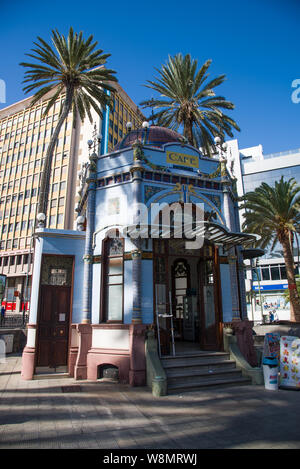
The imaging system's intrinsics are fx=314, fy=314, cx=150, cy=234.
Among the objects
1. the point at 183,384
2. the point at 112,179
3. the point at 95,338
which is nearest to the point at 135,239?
the point at 112,179

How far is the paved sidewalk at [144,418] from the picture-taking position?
223 inches

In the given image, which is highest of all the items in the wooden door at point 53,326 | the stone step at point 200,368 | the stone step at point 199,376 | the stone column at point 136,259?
the stone column at point 136,259

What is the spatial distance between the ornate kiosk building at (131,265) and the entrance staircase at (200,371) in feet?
1.77

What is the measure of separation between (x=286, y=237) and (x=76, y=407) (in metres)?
20.2

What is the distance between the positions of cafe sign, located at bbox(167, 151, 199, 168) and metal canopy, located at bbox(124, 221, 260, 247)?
322 cm

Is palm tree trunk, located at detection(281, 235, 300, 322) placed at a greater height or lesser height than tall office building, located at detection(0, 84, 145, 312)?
lesser

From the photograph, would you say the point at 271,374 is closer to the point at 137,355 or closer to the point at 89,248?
the point at 137,355

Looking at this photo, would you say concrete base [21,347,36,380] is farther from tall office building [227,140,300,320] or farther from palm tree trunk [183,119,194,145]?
tall office building [227,140,300,320]

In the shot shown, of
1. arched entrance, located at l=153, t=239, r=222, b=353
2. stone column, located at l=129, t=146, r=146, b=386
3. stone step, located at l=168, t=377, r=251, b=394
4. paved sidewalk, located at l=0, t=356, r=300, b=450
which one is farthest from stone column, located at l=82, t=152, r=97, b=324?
stone step, located at l=168, t=377, r=251, b=394

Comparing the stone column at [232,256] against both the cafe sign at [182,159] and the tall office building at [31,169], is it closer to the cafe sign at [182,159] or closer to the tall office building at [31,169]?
the cafe sign at [182,159]

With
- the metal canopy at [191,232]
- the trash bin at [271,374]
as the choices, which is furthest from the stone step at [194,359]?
the metal canopy at [191,232]

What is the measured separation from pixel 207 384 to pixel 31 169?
53.1 metres

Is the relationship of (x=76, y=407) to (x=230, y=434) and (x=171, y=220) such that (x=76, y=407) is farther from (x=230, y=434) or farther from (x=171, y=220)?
(x=171, y=220)

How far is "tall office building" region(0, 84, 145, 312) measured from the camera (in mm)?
49875
